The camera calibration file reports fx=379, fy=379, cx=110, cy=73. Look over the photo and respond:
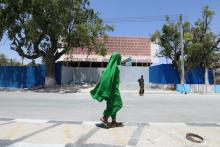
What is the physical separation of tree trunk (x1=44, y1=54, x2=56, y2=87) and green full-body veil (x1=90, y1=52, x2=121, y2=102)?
25194 mm

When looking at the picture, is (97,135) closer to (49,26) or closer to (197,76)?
(49,26)

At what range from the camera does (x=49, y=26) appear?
3048 cm

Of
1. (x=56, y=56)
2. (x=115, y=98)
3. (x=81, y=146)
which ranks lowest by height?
(x=81, y=146)

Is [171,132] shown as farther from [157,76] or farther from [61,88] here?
[157,76]

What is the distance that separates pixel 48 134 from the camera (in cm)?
865

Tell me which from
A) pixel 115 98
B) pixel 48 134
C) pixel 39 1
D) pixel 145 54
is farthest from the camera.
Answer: pixel 145 54

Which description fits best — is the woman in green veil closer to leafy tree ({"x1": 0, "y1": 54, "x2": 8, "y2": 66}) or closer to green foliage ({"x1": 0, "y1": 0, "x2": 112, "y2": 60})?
green foliage ({"x1": 0, "y1": 0, "x2": 112, "y2": 60})

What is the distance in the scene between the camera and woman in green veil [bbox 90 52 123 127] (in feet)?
30.4

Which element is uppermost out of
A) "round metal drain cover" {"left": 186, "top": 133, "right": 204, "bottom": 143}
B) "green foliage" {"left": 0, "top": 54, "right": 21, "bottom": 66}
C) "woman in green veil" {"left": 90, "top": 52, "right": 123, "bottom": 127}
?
"green foliage" {"left": 0, "top": 54, "right": 21, "bottom": 66}

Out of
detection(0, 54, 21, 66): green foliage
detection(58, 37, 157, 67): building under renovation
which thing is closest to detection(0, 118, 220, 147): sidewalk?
detection(58, 37, 157, 67): building under renovation

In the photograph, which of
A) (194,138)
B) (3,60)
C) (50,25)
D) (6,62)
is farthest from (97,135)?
(6,62)

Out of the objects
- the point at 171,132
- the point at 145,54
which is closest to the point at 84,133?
the point at 171,132

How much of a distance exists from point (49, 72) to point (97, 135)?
26612 millimetres

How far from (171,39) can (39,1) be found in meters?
13.2
